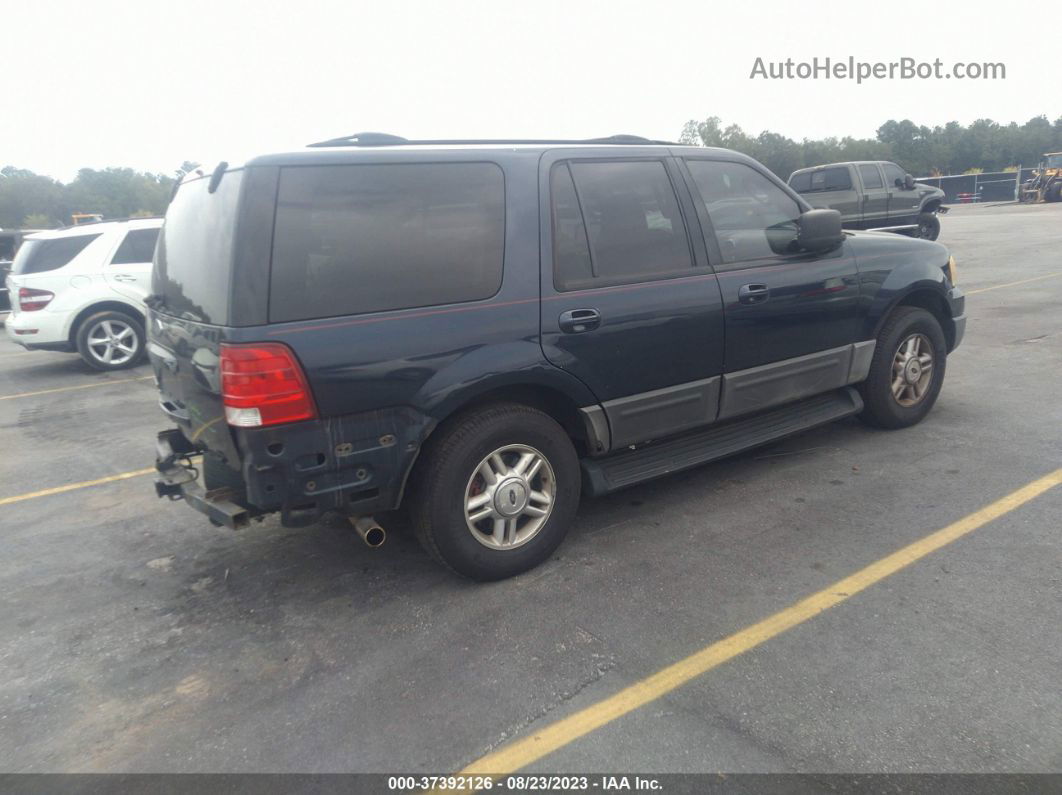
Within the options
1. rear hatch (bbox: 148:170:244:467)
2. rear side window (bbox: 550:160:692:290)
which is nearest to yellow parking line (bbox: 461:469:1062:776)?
rear hatch (bbox: 148:170:244:467)

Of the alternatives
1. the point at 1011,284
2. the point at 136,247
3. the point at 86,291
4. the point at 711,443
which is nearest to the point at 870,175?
the point at 1011,284

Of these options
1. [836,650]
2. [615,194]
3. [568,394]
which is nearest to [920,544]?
[836,650]

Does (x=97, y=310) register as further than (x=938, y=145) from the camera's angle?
No

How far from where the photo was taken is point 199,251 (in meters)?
3.44

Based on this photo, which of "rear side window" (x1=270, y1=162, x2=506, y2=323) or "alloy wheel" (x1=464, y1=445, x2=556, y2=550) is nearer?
"rear side window" (x1=270, y1=162, x2=506, y2=323)

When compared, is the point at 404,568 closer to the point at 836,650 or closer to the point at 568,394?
the point at 568,394

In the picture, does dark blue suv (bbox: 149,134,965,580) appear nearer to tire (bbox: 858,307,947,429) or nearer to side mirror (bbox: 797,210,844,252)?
side mirror (bbox: 797,210,844,252)

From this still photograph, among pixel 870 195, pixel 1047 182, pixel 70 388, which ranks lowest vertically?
pixel 70 388

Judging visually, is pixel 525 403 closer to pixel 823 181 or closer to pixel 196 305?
pixel 196 305

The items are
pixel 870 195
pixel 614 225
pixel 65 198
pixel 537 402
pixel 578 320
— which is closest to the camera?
pixel 578 320

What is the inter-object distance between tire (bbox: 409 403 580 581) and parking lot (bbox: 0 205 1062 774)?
0.54 feet

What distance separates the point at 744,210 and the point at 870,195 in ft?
46.5

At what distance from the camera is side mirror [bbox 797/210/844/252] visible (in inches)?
180

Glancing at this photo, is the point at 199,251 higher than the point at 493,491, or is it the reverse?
the point at 199,251
